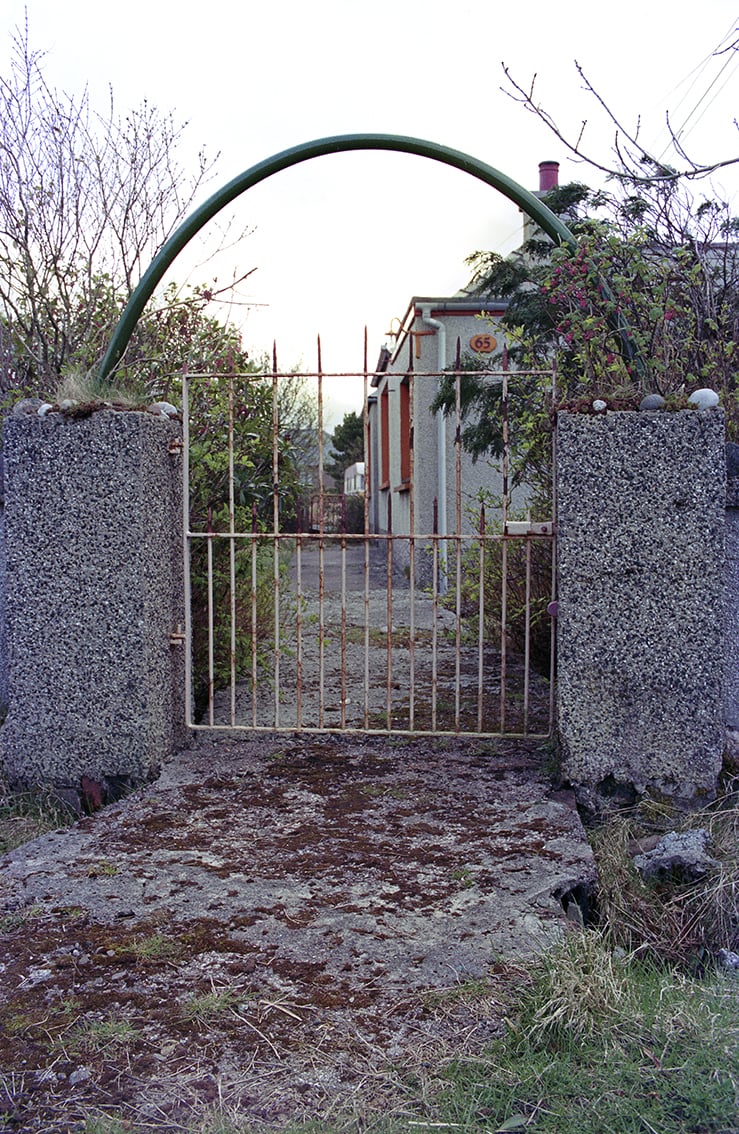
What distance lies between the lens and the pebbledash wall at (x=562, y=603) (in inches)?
155

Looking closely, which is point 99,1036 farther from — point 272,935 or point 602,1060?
point 602,1060

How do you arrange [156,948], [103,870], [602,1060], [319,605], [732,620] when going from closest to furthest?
[602,1060] → [156,948] → [103,870] → [732,620] → [319,605]

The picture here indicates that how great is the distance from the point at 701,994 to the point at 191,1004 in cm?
136

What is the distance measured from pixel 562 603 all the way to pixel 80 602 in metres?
2.14

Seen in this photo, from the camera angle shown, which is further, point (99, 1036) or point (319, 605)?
point (319, 605)

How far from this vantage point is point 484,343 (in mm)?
10703

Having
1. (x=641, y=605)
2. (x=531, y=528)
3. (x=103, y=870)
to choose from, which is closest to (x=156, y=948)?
(x=103, y=870)

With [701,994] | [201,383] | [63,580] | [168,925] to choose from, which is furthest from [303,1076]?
[201,383]

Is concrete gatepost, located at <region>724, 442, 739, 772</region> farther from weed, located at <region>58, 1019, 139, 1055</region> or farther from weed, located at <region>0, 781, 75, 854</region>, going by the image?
weed, located at <region>0, 781, 75, 854</region>

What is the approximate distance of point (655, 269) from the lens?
4.80 m

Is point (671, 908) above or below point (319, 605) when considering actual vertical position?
below

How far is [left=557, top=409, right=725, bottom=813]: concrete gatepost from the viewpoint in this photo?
393 cm

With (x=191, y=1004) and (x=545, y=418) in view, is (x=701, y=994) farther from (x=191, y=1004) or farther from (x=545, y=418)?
(x=545, y=418)

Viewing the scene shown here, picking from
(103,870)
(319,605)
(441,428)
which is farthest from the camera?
(441,428)
